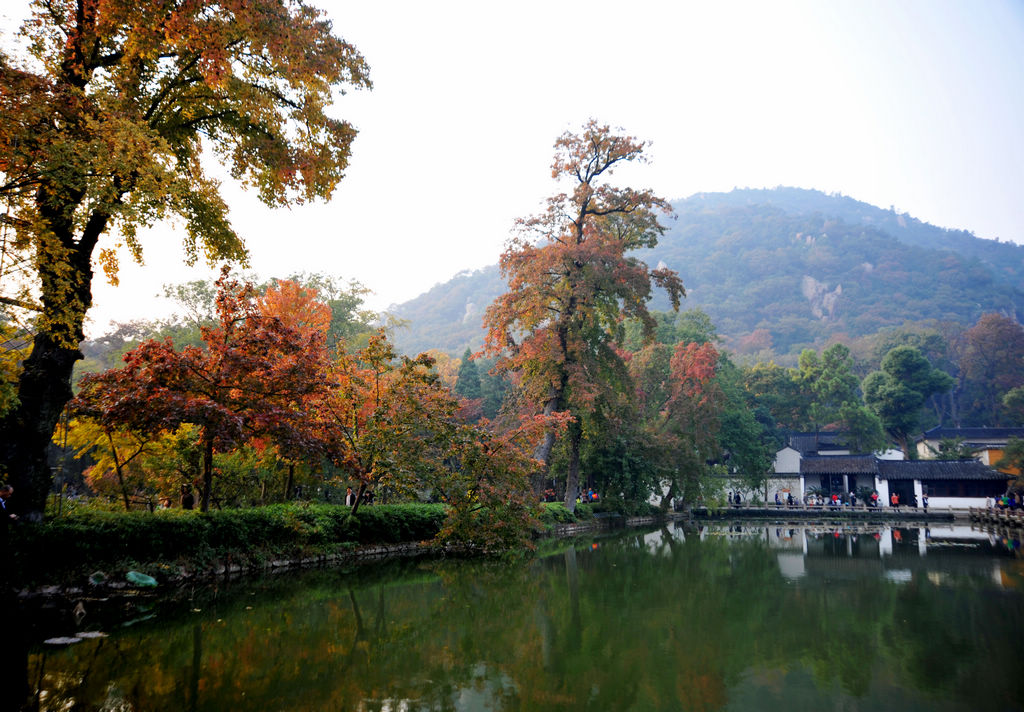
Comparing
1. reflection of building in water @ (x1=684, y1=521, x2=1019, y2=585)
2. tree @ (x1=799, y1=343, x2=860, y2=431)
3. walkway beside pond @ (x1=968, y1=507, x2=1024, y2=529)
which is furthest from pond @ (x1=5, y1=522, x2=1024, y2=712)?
tree @ (x1=799, y1=343, x2=860, y2=431)

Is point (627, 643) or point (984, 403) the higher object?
point (984, 403)

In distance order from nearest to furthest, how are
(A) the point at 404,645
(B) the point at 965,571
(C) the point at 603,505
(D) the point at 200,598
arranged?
(A) the point at 404,645 < (D) the point at 200,598 < (B) the point at 965,571 < (C) the point at 603,505

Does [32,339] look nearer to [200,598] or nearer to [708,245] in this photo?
[200,598]

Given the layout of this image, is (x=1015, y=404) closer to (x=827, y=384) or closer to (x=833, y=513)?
(x=827, y=384)

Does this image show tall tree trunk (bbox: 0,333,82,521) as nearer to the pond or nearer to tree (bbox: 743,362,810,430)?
the pond

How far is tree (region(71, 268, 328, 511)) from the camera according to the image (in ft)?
29.3

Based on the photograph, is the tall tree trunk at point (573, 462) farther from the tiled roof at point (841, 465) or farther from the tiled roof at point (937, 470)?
the tiled roof at point (937, 470)

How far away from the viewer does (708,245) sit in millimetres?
114250

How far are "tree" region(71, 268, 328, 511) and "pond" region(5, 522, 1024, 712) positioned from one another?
7.67ft

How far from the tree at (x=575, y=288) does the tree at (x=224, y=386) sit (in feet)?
34.8

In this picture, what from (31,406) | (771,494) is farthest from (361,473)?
(771,494)

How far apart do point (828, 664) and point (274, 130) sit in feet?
31.9

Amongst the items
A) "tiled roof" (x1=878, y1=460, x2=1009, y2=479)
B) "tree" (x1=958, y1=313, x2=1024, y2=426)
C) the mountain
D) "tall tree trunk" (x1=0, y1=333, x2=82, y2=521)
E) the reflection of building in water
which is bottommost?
the reflection of building in water

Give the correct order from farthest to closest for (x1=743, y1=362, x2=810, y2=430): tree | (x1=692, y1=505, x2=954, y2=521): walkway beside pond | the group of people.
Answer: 1. (x1=743, y1=362, x2=810, y2=430): tree
2. (x1=692, y1=505, x2=954, y2=521): walkway beside pond
3. the group of people
